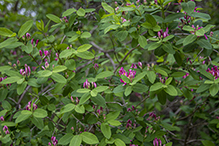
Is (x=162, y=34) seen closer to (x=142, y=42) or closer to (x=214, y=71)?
(x=142, y=42)

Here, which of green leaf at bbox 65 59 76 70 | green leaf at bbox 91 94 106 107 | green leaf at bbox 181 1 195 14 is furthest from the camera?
green leaf at bbox 65 59 76 70

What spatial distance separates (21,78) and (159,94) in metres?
1.08

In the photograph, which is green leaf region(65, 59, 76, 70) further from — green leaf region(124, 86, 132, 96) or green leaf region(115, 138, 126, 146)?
green leaf region(115, 138, 126, 146)

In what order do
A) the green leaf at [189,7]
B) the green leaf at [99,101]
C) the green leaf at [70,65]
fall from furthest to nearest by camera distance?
1. the green leaf at [70,65]
2. the green leaf at [99,101]
3. the green leaf at [189,7]

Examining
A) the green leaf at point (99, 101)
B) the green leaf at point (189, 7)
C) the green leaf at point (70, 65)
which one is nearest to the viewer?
the green leaf at point (189, 7)

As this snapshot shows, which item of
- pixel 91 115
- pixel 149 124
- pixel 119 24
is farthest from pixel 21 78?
pixel 149 124

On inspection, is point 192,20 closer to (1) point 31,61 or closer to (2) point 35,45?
(2) point 35,45

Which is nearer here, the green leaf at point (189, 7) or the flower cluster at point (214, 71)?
the green leaf at point (189, 7)

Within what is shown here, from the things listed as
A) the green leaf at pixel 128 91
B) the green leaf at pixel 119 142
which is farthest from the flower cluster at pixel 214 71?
the green leaf at pixel 119 142

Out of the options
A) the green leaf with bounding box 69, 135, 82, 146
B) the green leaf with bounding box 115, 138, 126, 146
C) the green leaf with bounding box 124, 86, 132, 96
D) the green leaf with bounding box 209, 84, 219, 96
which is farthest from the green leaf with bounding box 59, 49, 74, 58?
the green leaf with bounding box 209, 84, 219, 96

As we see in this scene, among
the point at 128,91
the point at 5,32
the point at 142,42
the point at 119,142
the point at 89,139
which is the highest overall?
the point at 5,32

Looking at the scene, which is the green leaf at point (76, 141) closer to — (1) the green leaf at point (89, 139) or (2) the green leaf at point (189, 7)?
(1) the green leaf at point (89, 139)

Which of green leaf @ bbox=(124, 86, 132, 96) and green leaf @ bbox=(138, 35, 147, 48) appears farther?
green leaf @ bbox=(138, 35, 147, 48)

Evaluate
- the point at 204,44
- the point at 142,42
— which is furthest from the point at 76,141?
the point at 204,44
